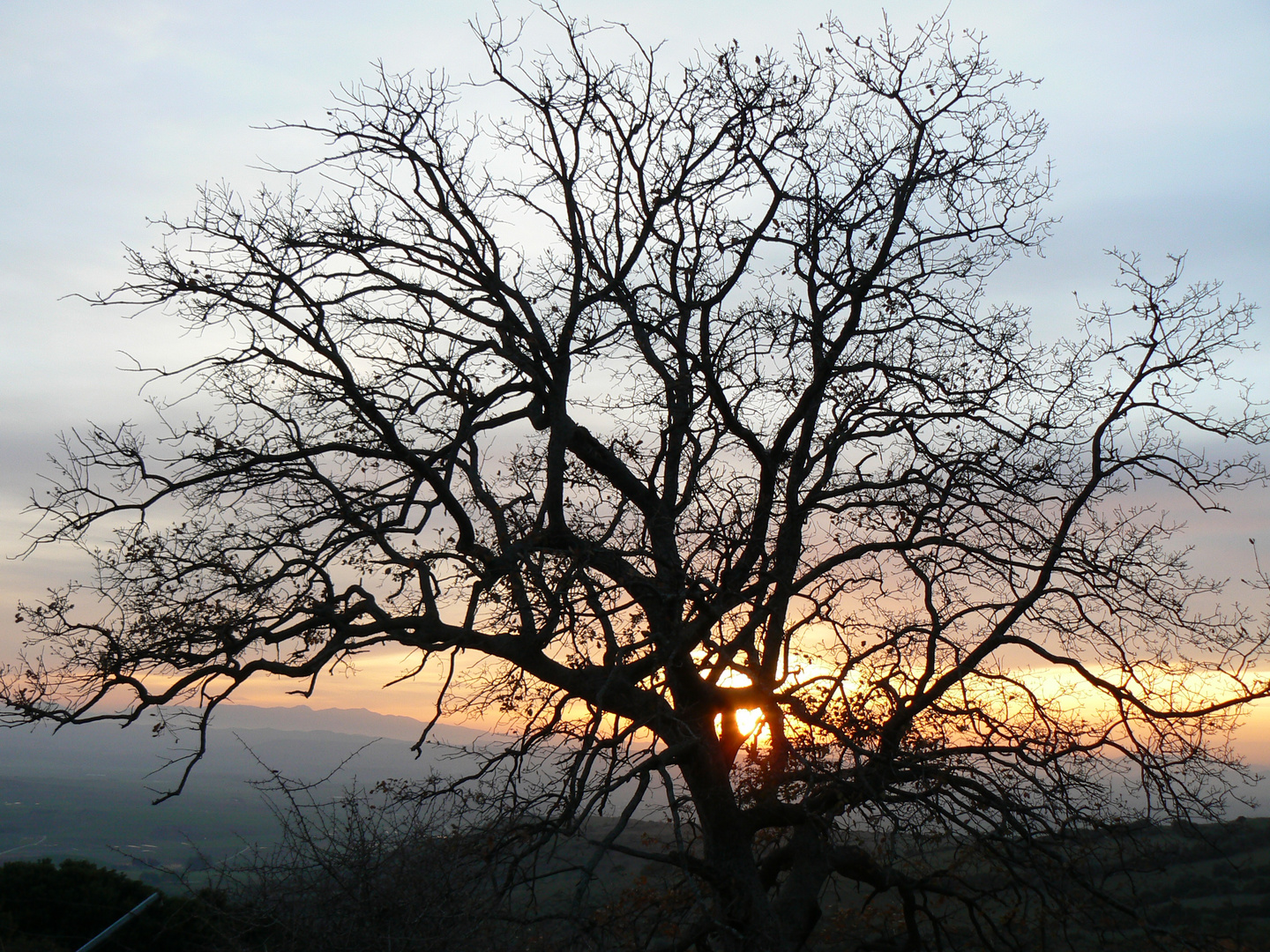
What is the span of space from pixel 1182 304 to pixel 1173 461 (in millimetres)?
1678

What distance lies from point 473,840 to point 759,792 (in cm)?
355

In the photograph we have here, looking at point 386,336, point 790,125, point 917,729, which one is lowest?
point 917,729

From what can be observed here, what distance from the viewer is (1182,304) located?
9328 mm

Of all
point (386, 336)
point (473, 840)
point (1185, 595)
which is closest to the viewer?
point (473, 840)

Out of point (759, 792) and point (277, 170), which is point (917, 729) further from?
point (277, 170)

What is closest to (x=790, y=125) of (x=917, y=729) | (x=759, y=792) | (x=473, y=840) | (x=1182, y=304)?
(x=1182, y=304)

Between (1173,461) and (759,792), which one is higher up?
(1173,461)

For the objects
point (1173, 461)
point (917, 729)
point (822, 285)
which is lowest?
point (917, 729)

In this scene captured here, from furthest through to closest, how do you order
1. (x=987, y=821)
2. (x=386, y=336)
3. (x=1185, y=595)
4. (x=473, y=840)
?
(x=386, y=336), (x=1185, y=595), (x=987, y=821), (x=473, y=840)

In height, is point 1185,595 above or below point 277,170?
below

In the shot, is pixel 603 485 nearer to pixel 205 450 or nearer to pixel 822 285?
pixel 822 285

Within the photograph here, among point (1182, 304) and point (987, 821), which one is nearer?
point (987, 821)

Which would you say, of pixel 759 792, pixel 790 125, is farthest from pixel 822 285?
pixel 759 792

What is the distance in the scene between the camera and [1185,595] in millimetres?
9312
